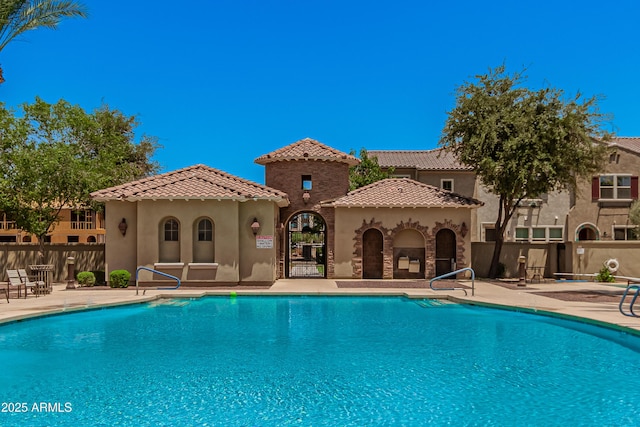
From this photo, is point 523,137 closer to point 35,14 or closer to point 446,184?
point 446,184

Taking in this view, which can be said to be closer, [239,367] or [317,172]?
[239,367]

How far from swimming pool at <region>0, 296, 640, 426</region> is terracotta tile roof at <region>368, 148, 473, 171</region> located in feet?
71.7

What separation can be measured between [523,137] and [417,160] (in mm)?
15242

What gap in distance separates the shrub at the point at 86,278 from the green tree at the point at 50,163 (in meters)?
4.32

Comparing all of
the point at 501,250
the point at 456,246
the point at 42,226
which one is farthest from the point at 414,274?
the point at 42,226

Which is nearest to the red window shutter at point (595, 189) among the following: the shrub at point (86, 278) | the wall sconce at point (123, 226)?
the wall sconce at point (123, 226)

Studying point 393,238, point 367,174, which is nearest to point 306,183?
point 393,238

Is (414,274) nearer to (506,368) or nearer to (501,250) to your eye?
(501,250)

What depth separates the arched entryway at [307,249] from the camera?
88.4ft

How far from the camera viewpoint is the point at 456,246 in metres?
25.1

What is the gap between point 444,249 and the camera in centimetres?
2592

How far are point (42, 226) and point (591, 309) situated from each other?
22677mm

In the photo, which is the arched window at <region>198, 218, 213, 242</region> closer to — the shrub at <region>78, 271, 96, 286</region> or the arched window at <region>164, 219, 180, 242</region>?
the arched window at <region>164, 219, 180, 242</region>

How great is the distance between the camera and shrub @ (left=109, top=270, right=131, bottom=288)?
70.1ft
